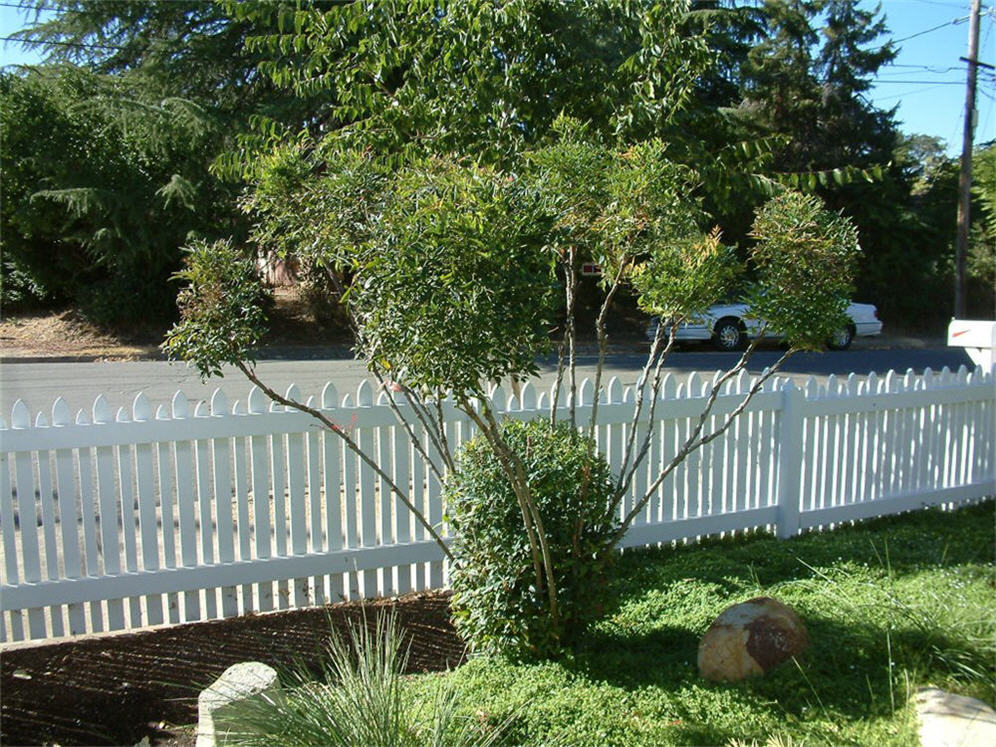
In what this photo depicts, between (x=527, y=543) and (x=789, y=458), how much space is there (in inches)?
122

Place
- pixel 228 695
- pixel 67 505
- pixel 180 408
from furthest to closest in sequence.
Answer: pixel 180 408, pixel 67 505, pixel 228 695

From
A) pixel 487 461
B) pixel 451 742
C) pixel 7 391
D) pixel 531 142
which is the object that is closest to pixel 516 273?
pixel 487 461

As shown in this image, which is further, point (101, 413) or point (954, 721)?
point (101, 413)

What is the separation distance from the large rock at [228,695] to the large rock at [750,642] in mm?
1882

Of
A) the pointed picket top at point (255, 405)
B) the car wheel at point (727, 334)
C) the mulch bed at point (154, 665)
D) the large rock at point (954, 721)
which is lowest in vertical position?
the mulch bed at point (154, 665)

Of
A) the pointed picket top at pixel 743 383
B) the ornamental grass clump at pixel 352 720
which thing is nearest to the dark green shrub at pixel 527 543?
the ornamental grass clump at pixel 352 720

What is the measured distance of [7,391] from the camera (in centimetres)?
1312

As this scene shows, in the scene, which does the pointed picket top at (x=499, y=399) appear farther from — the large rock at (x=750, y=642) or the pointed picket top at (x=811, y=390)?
the pointed picket top at (x=811, y=390)

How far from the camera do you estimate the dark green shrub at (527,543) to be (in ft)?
12.0

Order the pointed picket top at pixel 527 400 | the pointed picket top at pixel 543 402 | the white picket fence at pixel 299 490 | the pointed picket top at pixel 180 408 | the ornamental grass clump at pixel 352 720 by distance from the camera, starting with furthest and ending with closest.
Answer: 1. the pointed picket top at pixel 543 402
2. the pointed picket top at pixel 527 400
3. the pointed picket top at pixel 180 408
4. the white picket fence at pixel 299 490
5. the ornamental grass clump at pixel 352 720

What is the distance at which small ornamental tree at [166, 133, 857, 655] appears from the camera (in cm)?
275

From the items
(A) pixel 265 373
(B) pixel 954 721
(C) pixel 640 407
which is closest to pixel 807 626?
(B) pixel 954 721

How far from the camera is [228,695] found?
297cm

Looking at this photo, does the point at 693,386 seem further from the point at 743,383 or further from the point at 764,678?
the point at 764,678
